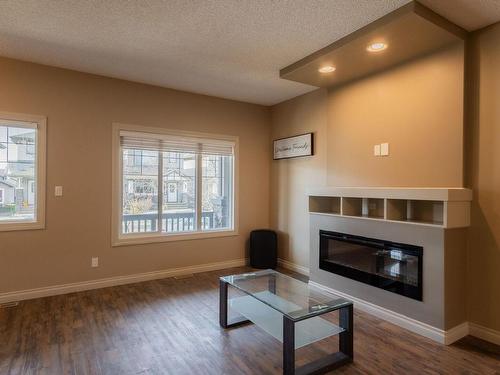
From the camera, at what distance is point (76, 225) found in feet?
12.3

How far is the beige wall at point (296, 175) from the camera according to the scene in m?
4.30

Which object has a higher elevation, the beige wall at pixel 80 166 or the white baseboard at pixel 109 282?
the beige wall at pixel 80 166

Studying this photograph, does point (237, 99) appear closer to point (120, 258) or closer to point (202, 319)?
point (120, 258)

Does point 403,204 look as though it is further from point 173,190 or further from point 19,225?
point 19,225

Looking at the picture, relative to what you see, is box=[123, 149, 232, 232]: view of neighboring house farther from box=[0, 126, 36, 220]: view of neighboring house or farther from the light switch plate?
the light switch plate

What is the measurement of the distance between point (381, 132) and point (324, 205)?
3.63 ft

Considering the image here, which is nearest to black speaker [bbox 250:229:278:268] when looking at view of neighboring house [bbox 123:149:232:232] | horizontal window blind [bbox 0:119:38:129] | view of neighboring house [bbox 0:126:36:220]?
view of neighboring house [bbox 123:149:232:232]

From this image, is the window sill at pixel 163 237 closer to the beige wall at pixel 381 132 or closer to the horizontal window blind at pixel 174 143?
the beige wall at pixel 381 132

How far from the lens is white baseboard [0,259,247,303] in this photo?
344 cm

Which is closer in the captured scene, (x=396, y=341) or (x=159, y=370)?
(x=159, y=370)

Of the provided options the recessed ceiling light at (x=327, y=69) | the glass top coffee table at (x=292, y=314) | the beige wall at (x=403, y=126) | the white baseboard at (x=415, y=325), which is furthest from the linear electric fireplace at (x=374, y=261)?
the recessed ceiling light at (x=327, y=69)

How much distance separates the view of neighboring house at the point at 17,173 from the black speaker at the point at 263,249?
2.90 metres

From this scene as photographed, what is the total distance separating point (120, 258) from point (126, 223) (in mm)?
458

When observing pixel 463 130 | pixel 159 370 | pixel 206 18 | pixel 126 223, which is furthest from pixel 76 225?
pixel 463 130
